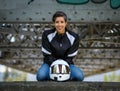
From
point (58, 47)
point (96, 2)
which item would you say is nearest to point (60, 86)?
point (58, 47)

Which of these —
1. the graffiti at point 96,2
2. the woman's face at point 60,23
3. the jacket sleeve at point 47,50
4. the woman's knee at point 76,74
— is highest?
the graffiti at point 96,2

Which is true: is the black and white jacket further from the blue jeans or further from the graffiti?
the graffiti

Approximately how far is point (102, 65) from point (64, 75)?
88.3 ft

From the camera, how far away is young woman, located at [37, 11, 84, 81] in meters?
Result: 6.21

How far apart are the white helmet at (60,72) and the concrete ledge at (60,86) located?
0.18 m

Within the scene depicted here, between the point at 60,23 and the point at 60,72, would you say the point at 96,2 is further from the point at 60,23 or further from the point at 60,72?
the point at 60,72

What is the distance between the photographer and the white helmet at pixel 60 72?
6070mm

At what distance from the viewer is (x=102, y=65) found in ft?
108

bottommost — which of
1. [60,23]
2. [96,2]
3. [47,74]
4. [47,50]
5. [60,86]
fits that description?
[60,86]

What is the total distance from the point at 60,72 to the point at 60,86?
0.25m

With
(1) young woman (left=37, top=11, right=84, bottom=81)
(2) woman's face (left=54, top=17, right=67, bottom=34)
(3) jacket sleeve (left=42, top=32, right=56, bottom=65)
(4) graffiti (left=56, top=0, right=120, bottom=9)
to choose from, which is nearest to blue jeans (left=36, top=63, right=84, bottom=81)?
(1) young woman (left=37, top=11, right=84, bottom=81)

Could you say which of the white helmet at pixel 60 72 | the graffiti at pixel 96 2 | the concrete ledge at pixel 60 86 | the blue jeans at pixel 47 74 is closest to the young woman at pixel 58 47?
the blue jeans at pixel 47 74

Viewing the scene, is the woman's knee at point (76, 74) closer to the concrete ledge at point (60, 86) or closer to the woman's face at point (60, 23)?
the concrete ledge at point (60, 86)

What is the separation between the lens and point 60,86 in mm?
5891
